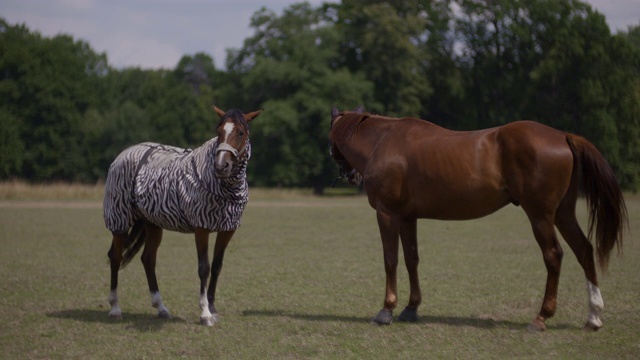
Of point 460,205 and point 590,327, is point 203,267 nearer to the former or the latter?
point 460,205

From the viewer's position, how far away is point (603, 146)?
42844 millimetres

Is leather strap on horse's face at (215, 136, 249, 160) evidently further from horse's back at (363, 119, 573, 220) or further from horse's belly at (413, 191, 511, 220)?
horse's belly at (413, 191, 511, 220)

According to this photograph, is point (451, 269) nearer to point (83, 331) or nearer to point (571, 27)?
point (83, 331)

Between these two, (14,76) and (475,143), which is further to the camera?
(14,76)

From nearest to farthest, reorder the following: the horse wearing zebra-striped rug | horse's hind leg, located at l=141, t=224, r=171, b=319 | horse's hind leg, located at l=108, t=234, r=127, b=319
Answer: the horse wearing zebra-striped rug
horse's hind leg, located at l=141, t=224, r=171, b=319
horse's hind leg, located at l=108, t=234, r=127, b=319

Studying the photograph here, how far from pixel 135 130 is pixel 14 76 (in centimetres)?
890

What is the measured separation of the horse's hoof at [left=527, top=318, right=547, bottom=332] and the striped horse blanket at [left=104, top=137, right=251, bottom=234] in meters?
3.14

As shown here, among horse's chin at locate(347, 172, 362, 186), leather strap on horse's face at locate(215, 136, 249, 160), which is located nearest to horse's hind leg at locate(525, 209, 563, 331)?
horse's chin at locate(347, 172, 362, 186)

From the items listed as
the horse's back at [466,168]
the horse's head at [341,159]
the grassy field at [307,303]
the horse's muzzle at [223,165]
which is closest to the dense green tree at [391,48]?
the grassy field at [307,303]

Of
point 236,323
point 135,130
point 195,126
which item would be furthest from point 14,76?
point 236,323

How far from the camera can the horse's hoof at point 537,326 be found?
696cm

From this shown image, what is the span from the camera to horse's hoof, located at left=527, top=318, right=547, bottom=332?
22.8ft

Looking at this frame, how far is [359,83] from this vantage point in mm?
47906

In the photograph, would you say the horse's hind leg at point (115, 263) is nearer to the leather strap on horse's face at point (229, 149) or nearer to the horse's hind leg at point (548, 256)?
the leather strap on horse's face at point (229, 149)
